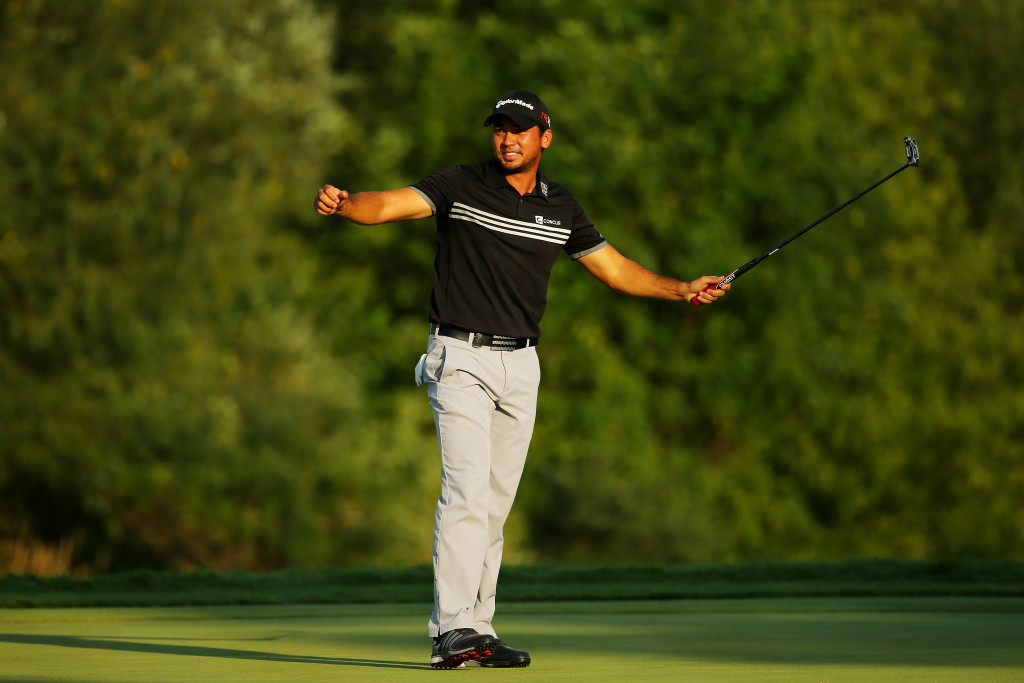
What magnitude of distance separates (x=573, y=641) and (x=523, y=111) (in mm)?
2048

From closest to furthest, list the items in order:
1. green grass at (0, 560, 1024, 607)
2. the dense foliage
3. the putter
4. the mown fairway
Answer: the mown fairway < the putter < green grass at (0, 560, 1024, 607) < the dense foliage

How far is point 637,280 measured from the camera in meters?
6.04

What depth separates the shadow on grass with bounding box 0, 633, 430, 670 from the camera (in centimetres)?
524

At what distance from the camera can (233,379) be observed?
1902 centimetres

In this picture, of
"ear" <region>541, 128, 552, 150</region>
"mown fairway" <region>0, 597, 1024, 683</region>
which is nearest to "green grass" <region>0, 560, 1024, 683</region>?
"mown fairway" <region>0, 597, 1024, 683</region>

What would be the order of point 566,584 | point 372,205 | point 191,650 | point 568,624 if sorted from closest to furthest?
point 372,205, point 191,650, point 568,624, point 566,584

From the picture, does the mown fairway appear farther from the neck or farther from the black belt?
the neck

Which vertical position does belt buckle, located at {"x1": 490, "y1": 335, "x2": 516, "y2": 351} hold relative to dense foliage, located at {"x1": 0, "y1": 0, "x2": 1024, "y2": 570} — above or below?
below

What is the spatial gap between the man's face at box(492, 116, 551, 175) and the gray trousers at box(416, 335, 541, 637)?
2.17 ft

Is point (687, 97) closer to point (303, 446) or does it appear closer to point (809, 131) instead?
point (809, 131)

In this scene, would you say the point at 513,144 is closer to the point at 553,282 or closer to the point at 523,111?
the point at 523,111

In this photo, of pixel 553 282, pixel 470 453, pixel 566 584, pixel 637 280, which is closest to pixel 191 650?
pixel 470 453

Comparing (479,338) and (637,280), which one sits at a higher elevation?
(637,280)

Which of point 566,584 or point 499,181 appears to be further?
point 566,584
